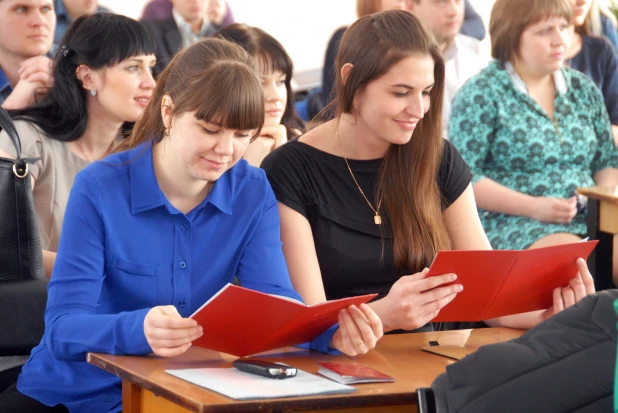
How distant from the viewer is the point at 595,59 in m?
4.45

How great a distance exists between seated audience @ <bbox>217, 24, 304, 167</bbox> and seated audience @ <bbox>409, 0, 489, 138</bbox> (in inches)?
41.2

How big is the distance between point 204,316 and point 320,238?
0.70 metres

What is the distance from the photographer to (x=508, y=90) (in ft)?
11.7

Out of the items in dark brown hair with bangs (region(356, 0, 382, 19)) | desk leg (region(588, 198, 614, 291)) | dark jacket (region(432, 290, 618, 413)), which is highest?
dark brown hair with bangs (region(356, 0, 382, 19))

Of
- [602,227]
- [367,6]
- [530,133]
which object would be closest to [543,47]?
[530,133]

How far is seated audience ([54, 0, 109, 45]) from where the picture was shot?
395 centimetres

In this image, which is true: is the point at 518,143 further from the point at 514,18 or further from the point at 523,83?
the point at 514,18

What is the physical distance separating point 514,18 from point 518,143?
1.64ft

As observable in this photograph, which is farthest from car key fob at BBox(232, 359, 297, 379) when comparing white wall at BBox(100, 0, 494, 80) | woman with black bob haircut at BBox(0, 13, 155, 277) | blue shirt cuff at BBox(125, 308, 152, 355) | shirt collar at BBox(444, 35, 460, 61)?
white wall at BBox(100, 0, 494, 80)

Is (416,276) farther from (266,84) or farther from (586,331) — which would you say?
(266,84)

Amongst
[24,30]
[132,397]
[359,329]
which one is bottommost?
[132,397]

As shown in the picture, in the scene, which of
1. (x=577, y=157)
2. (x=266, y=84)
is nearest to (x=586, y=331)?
(x=266, y=84)

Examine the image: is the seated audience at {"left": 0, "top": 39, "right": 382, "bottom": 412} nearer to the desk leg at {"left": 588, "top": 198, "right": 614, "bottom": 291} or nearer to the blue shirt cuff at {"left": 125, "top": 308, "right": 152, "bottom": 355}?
the blue shirt cuff at {"left": 125, "top": 308, "right": 152, "bottom": 355}

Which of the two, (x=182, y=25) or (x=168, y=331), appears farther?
(x=182, y=25)
